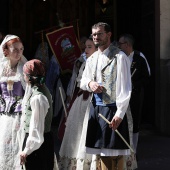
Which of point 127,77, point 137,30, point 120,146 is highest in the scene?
point 137,30

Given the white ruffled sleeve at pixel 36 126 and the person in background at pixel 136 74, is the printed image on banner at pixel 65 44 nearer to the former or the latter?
the person in background at pixel 136 74

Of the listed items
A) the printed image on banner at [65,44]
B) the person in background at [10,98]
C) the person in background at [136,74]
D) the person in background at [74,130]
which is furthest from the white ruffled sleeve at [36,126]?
the printed image on banner at [65,44]

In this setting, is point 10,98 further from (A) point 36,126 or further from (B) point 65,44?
(B) point 65,44

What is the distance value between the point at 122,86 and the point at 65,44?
3932mm

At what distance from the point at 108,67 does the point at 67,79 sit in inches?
174

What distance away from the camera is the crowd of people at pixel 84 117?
5246 mm

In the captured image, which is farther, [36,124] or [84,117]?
[84,117]

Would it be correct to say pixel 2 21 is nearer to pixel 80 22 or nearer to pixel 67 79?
pixel 80 22

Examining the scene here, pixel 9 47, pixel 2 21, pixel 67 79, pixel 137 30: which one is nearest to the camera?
pixel 9 47

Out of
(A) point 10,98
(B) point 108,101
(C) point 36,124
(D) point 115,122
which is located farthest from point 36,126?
(A) point 10,98

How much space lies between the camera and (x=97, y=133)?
600cm

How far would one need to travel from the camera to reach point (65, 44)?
9.64 meters

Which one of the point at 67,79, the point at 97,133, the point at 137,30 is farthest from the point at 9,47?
the point at 137,30

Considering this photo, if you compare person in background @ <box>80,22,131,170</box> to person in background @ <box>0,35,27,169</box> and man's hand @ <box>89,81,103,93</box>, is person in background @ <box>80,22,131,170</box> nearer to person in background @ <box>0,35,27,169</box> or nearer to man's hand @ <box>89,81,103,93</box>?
man's hand @ <box>89,81,103,93</box>
